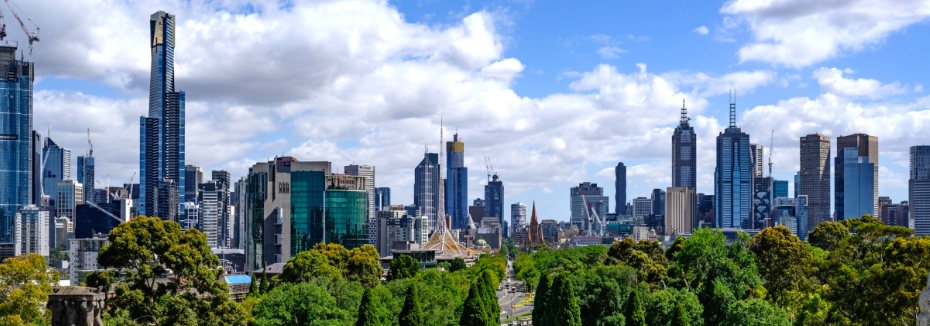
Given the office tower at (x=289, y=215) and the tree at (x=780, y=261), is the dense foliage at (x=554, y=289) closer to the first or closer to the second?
the tree at (x=780, y=261)

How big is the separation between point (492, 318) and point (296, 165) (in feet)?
342

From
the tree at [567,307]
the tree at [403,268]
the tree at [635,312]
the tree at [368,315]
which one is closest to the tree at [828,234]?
the tree at [403,268]

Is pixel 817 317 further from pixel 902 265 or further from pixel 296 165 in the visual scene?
pixel 296 165

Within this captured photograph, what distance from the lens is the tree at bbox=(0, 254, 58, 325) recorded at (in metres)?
50.5

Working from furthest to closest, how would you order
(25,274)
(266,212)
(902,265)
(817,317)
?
(266,212) → (817,317) → (25,274) → (902,265)

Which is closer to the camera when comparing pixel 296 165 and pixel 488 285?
pixel 488 285

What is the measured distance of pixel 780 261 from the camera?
7538 centimetres

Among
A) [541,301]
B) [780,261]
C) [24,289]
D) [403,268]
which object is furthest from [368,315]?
[403,268]

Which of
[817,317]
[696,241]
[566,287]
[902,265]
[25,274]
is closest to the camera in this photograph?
[902,265]

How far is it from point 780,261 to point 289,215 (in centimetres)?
9909

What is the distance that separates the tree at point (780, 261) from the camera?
74.6 m

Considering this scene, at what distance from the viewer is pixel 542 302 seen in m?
75.4

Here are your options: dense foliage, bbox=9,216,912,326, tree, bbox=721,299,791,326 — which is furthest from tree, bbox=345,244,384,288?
tree, bbox=721,299,791,326

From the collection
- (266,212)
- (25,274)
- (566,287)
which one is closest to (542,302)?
(566,287)
